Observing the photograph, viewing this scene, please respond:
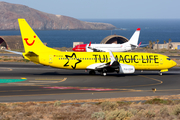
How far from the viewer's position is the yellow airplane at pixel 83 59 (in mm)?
45688

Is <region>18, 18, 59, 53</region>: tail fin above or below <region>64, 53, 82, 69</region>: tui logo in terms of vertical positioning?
above

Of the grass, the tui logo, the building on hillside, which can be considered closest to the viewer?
the grass

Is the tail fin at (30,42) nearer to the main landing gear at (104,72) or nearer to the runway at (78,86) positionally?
the runway at (78,86)

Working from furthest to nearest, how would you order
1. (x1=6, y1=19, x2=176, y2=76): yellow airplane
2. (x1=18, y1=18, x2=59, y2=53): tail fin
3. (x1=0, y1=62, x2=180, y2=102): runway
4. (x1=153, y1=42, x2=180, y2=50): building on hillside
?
(x1=153, y1=42, x2=180, y2=50): building on hillside
(x1=18, y1=18, x2=59, y2=53): tail fin
(x1=6, y1=19, x2=176, y2=76): yellow airplane
(x1=0, y1=62, x2=180, y2=102): runway

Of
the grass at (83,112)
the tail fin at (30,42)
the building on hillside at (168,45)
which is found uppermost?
the tail fin at (30,42)

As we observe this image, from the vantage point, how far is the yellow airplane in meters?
45.7

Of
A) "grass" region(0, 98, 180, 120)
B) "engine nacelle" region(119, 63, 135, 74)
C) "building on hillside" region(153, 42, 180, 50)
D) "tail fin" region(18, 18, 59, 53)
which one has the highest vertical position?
"tail fin" region(18, 18, 59, 53)

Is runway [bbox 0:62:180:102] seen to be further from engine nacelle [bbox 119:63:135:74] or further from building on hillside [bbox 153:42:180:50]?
building on hillside [bbox 153:42:180:50]

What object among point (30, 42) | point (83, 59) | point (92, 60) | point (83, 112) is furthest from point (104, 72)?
point (83, 112)

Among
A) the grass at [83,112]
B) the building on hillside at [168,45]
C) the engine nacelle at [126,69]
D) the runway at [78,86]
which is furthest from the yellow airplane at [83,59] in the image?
the building on hillside at [168,45]

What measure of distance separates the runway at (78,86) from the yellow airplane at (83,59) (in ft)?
6.01

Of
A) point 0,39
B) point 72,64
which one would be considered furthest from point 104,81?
point 0,39

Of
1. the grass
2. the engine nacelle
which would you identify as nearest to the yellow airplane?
the engine nacelle

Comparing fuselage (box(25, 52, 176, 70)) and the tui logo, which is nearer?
fuselage (box(25, 52, 176, 70))
